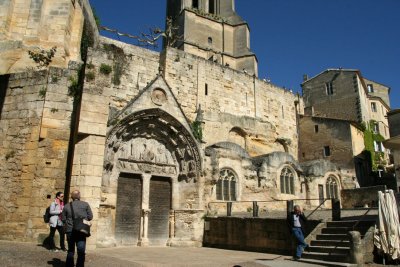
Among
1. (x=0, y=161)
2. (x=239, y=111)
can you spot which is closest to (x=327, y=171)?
(x=239, y=111)

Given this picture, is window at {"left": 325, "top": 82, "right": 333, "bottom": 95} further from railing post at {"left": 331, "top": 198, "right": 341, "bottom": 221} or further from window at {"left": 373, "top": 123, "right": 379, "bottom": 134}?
railing post at {"left": 331, "top": 198, "right": 341, "bottom": 221}

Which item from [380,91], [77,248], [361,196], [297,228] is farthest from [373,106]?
[77,248]

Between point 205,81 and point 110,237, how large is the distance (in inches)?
506

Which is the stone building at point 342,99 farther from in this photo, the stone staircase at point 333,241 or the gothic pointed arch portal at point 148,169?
the stone staircase at point 333,241

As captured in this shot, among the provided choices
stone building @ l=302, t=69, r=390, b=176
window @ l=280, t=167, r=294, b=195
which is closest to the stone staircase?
window @ l=280, t=167, r=294, b=195

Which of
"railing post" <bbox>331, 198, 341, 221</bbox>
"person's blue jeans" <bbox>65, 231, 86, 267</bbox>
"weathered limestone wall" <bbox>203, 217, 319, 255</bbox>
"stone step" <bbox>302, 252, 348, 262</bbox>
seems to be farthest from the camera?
"weathered limestone wall" <bbox>203, 217, 319, 255</bbox>

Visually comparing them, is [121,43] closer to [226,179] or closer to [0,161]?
[226,179]

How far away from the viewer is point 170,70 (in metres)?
21.6

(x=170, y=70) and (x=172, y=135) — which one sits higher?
(x=170, y=70)

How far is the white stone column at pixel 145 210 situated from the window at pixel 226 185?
408 centimetres

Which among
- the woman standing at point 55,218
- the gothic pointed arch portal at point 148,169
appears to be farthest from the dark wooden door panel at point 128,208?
the woman standing at point 55,218

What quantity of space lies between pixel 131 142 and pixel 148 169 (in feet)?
4.36

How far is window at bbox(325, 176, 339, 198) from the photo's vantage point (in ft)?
72.8

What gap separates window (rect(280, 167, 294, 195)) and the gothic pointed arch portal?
6894 millimetres
